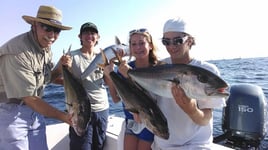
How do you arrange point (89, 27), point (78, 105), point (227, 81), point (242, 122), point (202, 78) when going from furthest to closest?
1. point (227, 81)
2. point (242, 122)
3. point (89, 27)
4. point (78, 105)
5. point (202, 78)

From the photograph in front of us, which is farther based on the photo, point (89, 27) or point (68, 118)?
point (89, 27)

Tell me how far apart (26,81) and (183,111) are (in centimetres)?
147

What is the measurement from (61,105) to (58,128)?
21.5 ft

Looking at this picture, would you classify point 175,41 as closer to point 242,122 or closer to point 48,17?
point 48,17

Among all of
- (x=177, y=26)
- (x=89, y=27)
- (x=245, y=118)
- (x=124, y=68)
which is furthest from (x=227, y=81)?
(x=177, y=26)

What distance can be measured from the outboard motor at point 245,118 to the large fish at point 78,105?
103 inches

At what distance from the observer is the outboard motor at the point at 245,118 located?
13.3 feet

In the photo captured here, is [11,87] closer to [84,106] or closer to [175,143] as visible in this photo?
[84,106]

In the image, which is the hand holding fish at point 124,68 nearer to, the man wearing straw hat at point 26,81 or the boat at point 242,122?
the man wearing straw hat at point 26,81

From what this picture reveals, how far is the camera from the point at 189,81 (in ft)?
6.20

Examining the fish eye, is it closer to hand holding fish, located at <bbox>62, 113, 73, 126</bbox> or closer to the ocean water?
hand holding fish, located at <bbox>62, 113, 73, 126</bbox>

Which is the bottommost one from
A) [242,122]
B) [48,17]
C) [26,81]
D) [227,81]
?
[227,81]

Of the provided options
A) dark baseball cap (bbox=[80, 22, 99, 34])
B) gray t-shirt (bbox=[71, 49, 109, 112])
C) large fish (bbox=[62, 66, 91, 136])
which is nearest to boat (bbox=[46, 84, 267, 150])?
gray t-shirt (bbox=[71, 49, 109, 112])

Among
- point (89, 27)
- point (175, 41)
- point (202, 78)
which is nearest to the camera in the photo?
point (202, 78)
